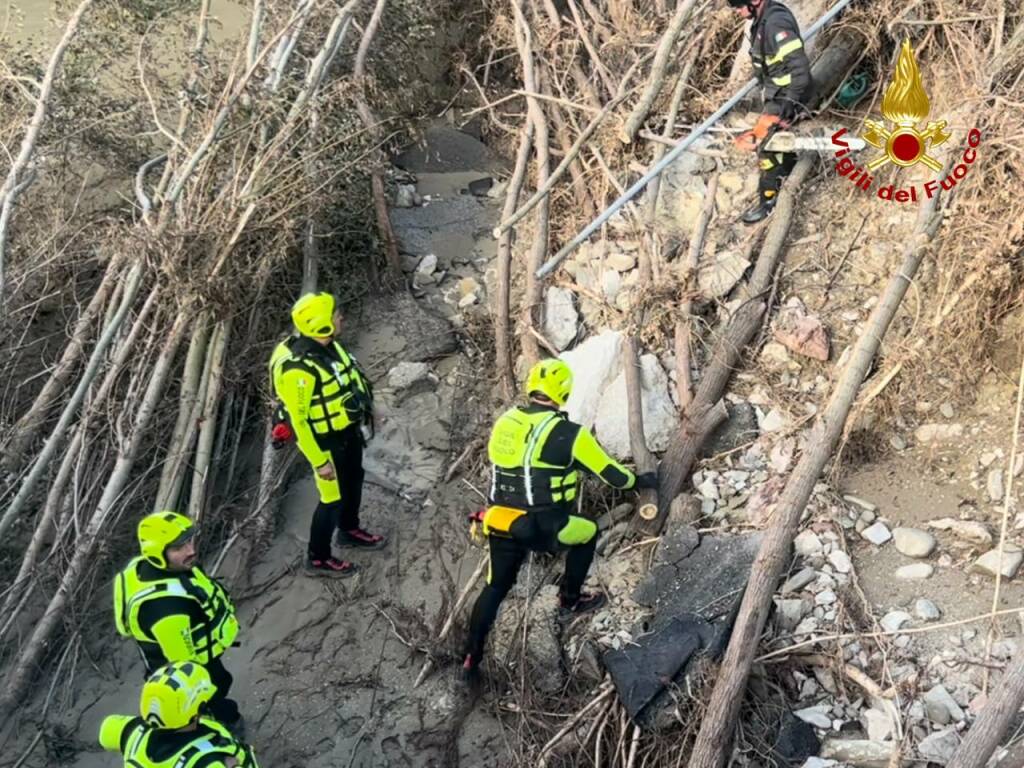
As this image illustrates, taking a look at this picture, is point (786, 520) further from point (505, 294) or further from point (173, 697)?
point (173, 697)

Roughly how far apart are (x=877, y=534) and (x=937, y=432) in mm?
774

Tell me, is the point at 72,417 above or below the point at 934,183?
below

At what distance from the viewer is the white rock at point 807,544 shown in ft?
16.8

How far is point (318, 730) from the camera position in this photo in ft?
17.5

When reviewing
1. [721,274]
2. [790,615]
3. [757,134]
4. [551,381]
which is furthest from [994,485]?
[757,134]

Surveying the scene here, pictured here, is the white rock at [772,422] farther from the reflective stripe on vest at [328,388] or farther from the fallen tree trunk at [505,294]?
the reflective stripe on vest at [328,388]

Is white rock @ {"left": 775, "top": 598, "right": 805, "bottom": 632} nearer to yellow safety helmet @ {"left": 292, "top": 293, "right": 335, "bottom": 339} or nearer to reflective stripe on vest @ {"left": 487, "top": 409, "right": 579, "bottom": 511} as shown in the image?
reflective stripe on vest @ {"left": 487, "top": 409, "right": 579, "bottom": 511}

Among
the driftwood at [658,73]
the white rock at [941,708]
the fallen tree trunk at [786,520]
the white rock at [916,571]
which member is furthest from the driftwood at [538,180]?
the white rock at [941,708]

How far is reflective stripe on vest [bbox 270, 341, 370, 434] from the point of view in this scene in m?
5.39

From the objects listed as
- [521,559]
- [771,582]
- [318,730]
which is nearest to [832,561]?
[771,582]

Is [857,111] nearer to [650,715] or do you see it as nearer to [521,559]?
[521,559]

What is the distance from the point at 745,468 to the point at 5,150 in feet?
16.9

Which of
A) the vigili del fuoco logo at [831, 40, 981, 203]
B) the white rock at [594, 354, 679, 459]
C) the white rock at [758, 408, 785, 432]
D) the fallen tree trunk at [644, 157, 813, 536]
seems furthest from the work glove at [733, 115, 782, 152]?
the white rock at [758, 408, 785, 432]

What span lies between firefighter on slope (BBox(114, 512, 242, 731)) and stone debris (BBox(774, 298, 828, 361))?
362 centimetres
